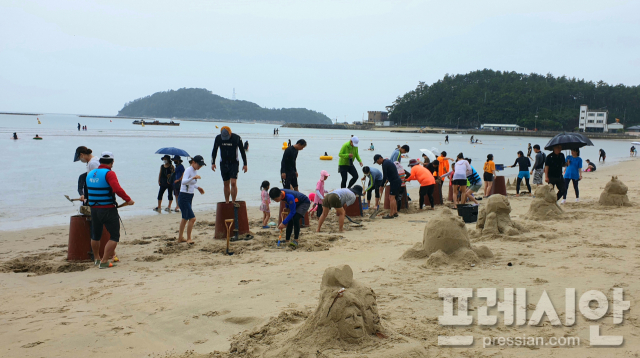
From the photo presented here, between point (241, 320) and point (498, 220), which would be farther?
point (498, 220)

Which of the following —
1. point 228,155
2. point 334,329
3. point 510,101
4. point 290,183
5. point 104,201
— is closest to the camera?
point 334,329

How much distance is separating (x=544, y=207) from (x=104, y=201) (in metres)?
8.23

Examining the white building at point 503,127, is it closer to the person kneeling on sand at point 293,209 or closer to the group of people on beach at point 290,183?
the group of people on beach at point 290,183

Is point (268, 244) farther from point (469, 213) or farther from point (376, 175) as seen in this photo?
point (376, 175)

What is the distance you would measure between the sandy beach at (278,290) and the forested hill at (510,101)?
122 metres

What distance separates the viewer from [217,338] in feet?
13.2

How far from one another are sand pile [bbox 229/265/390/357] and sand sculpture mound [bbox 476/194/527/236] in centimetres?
463

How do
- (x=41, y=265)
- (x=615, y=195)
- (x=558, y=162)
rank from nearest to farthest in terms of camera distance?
(x=41, y=265), (x=615, y=195), (x=558, y=162)

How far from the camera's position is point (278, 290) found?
5180 mm

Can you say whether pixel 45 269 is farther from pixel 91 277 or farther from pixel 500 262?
pixel 500 262

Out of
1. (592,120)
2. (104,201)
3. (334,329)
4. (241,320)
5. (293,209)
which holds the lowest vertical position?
(241,320)

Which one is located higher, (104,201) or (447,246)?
(104,201)

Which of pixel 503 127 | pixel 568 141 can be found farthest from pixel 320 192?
pixel 503 127

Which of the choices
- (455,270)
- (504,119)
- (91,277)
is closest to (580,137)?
(455,270)
